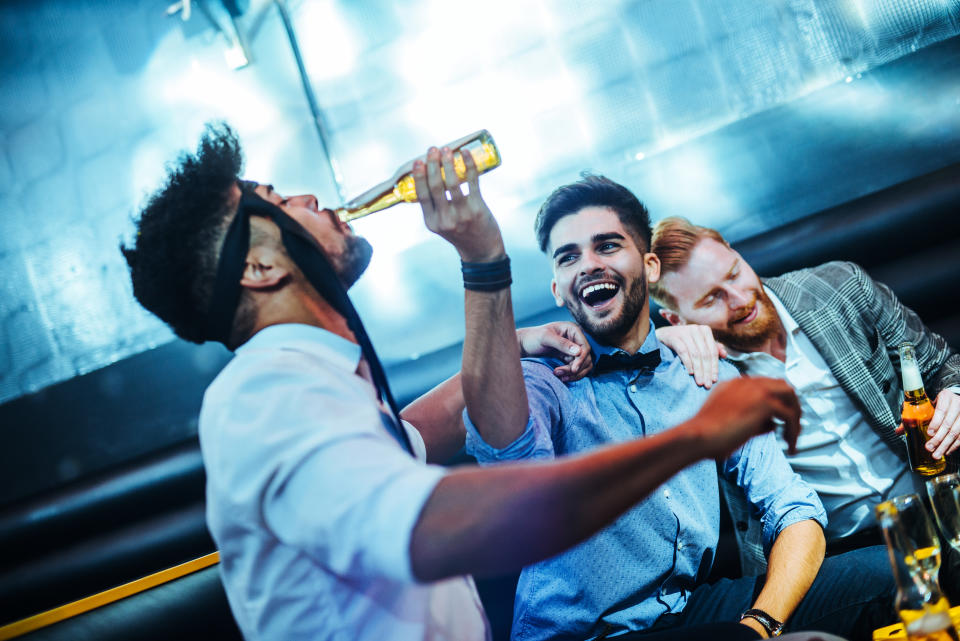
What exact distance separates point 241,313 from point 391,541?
55 centimetres

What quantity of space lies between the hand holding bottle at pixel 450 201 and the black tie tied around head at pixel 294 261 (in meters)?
0.20

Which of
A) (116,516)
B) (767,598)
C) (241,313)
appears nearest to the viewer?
(241,313)

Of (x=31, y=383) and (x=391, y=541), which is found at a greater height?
(x=31, y=383)

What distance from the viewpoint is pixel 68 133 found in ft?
8.88

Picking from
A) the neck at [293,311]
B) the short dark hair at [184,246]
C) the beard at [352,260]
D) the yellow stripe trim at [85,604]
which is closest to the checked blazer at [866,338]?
the beard at [352,260]

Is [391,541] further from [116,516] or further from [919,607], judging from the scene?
[116,516]

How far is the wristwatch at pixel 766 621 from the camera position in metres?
1.37

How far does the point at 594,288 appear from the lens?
182 cm

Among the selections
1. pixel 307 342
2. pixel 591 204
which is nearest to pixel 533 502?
pixel 307 342

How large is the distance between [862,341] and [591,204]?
0.83 metres

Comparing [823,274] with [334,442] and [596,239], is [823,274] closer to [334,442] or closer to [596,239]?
[596,239]

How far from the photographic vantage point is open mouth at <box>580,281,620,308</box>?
181 cm

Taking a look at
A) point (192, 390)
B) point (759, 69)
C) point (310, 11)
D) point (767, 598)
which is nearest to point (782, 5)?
point (759, 69)

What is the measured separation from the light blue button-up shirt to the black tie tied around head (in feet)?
1.43
